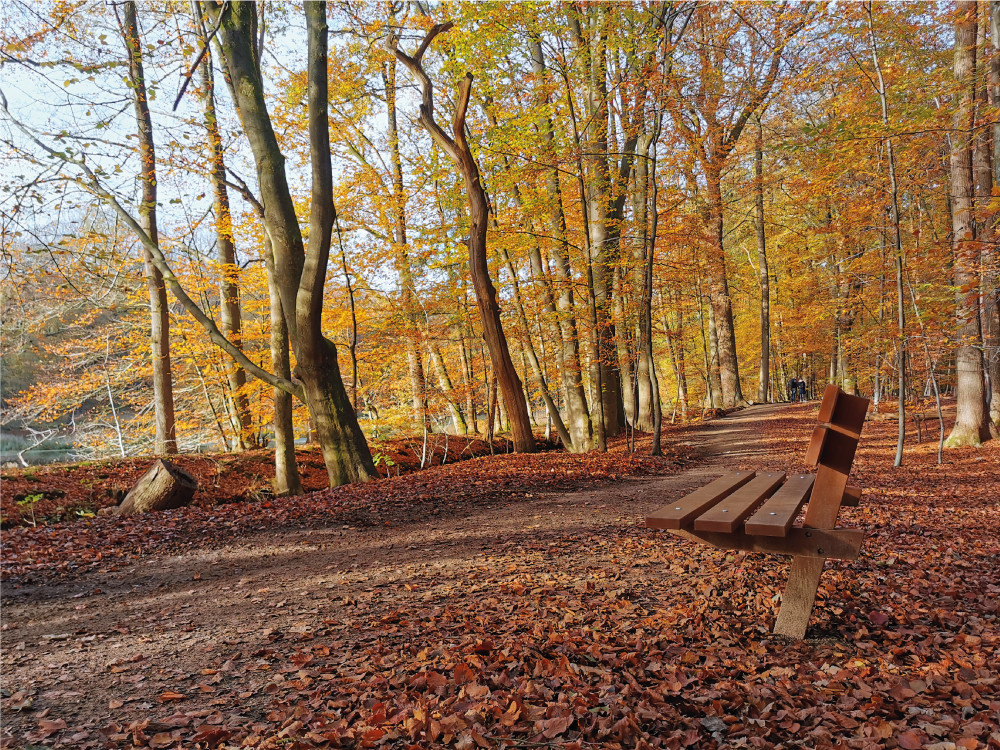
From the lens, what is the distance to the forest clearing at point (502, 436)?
260cm

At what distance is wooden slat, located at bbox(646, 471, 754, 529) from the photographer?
8.66 feet

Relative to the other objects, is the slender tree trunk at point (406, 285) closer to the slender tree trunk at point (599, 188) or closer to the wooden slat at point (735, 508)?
the slender tree trunk at point (599, 188)

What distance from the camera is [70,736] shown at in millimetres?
2346

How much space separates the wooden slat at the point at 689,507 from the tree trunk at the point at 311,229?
6.26m

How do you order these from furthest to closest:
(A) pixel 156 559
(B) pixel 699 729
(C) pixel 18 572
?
(A) pixel 156 559 → (C) pixel 18 572 → (B) pixel 699 729

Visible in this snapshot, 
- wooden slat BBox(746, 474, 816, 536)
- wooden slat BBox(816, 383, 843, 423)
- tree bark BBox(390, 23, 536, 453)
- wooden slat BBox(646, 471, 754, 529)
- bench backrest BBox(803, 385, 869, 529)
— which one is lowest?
wooden slat BBox(746, 474, 816, 536)

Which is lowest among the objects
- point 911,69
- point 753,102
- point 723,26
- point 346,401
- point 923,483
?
point 923,483

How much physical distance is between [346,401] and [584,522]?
4.54 m

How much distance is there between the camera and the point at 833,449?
2783mm

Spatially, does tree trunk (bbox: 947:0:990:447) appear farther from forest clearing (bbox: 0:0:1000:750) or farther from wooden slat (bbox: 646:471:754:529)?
wooden slat (bbox: 646:471:754:529)

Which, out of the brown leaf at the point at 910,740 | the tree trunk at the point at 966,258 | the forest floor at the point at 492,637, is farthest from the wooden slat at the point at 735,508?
the tree trunk at the point at 966,258

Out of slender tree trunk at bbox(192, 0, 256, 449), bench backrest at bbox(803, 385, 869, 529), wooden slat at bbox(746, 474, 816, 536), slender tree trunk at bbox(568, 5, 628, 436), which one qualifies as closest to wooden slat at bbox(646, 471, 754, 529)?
wooden slat at bbox(746, 474, 816, 536)

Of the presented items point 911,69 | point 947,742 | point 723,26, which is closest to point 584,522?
point 947,742

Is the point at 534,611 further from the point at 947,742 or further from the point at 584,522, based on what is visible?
the point at 584,522
